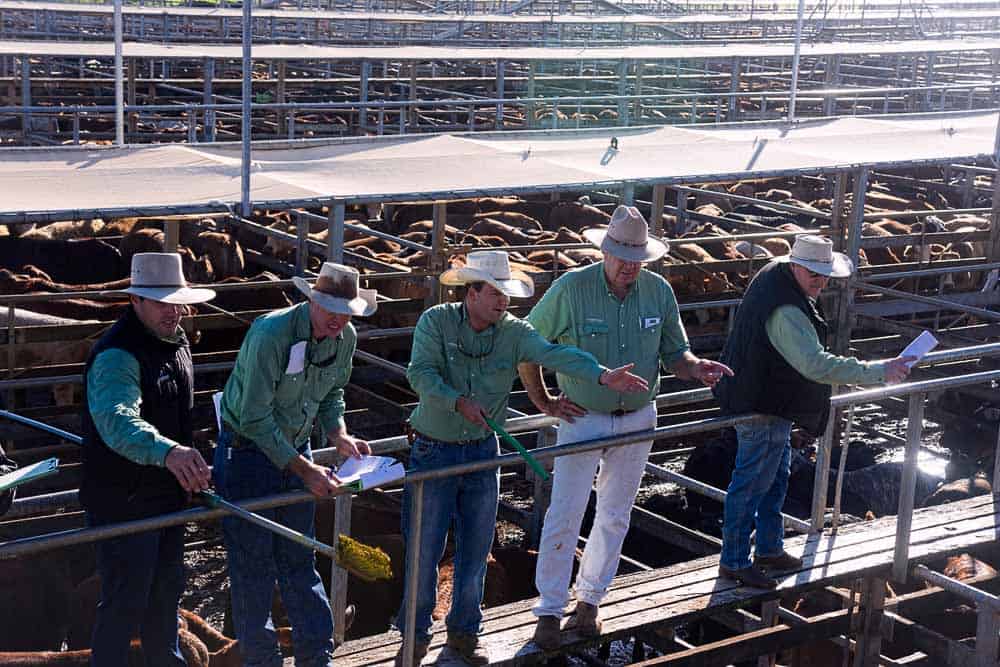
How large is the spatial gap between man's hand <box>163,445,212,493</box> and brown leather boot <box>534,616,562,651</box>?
6.42 ft

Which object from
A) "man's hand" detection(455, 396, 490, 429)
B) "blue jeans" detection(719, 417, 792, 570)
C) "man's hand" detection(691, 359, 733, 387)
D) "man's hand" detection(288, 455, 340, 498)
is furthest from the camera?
"blue jeans" detection(719, 417, 792, 570)

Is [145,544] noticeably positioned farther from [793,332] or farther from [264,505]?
[793,332]

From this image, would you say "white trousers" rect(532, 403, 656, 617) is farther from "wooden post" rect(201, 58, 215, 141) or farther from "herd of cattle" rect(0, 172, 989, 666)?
"wooden post" rect(201, 58, 215, 141)

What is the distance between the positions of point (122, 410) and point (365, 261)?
9.24 metres

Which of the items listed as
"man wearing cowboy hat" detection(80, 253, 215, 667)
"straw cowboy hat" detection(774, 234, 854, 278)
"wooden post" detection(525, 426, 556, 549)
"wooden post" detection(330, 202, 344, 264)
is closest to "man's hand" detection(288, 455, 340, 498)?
"man wearing cowboy hat" detection(80, 253, 215, 667)

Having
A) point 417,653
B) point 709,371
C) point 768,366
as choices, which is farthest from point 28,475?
point 768,366

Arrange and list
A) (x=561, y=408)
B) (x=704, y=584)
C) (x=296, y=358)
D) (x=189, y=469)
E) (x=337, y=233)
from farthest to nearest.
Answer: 1. (x=337, y=233)
2. (x=704, y=584)
3. (x=561, y=408)
4. (x=296, y=358)
5. (x=189, y=469)

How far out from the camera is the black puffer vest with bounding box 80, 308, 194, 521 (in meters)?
5.11

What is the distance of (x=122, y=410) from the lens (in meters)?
4.89

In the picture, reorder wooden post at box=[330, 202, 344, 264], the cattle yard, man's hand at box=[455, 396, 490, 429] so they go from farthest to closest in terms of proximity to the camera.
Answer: wooden post at box=[330, 202, 344, 264], the cattle yard, man's hand at box=[455, 396, 490, 429]

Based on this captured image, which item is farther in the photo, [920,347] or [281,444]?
[920,347]

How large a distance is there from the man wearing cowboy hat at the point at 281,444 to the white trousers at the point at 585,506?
3.42 feet

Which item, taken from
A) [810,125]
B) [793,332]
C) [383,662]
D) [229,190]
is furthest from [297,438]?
[810,125]

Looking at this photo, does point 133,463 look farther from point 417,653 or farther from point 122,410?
point 417,653
